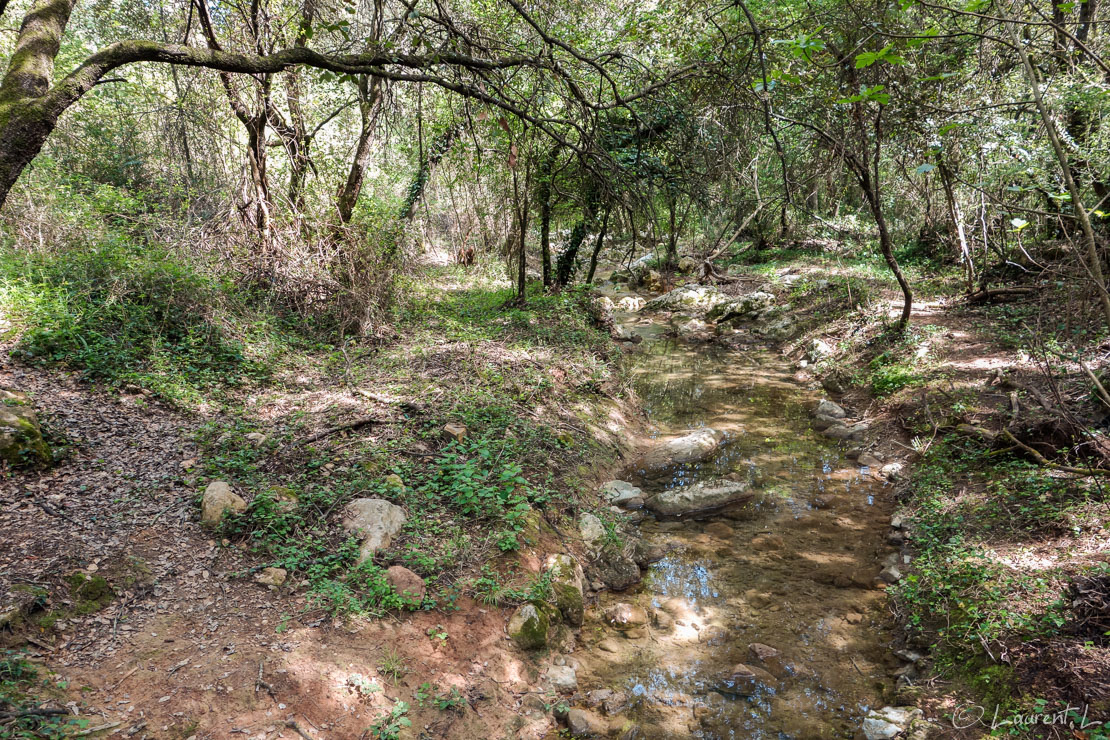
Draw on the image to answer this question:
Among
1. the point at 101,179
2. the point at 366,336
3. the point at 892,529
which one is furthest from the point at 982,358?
the point at 101,179

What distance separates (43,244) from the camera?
6270mm

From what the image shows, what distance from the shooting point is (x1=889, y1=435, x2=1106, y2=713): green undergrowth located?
9.82ft

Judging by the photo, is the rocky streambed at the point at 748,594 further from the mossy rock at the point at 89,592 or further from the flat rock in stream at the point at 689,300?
the flat rock in stream at the point at 689,300

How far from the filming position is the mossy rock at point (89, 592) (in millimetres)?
2807

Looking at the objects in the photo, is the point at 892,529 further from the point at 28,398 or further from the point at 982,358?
the point at 28,398

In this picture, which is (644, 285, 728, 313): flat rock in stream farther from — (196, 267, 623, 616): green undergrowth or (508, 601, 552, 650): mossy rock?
(508, 601, 552, 650): mossy rock

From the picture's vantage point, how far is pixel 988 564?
350cm

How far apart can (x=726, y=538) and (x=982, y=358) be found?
14.7ft

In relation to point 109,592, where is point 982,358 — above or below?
above

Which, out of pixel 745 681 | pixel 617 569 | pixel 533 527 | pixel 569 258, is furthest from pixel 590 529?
pixel 569 258

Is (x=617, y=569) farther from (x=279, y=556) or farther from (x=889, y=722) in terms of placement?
(x=279, y=556)

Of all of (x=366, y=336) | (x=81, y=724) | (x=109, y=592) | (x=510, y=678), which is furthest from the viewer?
(x=366, y=336)

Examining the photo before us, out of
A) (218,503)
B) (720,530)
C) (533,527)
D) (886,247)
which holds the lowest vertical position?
(720,530)

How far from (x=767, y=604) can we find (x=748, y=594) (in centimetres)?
16
